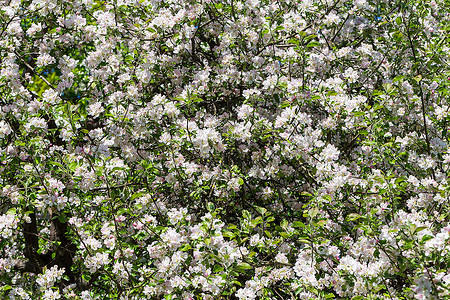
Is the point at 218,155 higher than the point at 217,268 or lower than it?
higher

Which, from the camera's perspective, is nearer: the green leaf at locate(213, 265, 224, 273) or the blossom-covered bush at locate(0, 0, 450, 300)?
the green leaf at locate(213, 265, 224, 273)

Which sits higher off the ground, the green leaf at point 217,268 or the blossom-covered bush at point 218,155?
the blossom-covered bush at point 218,155

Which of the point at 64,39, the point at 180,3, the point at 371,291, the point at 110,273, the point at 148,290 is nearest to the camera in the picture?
the point at 371,291

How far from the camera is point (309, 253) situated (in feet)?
9.82

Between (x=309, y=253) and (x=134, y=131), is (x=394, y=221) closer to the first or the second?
(x=309, y=253)

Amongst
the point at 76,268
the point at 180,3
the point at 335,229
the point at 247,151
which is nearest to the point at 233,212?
the point at 247,151

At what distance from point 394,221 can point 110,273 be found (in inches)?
75.2

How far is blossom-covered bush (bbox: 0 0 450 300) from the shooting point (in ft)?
9.57

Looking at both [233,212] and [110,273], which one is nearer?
[110,273]

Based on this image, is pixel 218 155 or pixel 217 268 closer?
pixel 217 268

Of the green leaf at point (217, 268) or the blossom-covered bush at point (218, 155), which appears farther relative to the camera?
the blossom-covered bush at point (218, 155)

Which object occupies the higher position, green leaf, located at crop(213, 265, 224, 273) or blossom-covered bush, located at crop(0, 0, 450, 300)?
blossom-covered bush, located at crop(0, 0, 450, 300)

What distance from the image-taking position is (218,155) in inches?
134

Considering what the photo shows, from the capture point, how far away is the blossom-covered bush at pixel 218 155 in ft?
9.57
